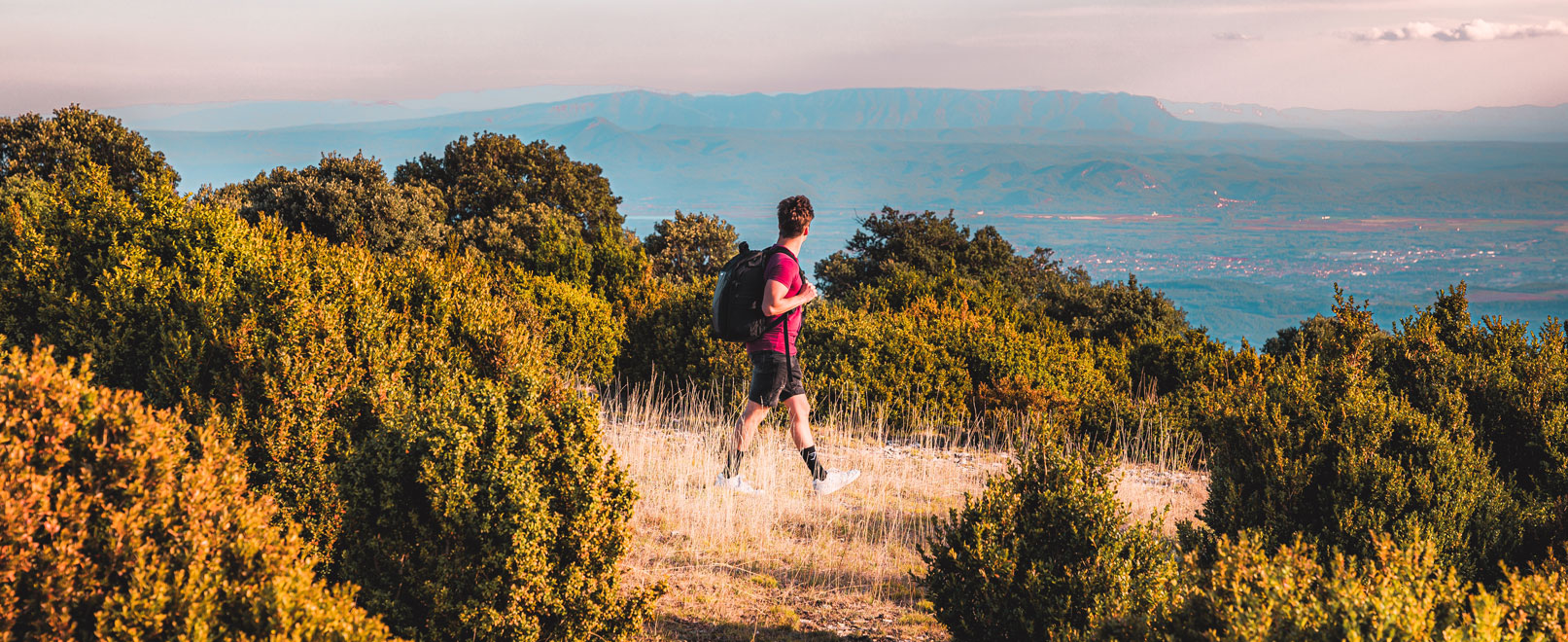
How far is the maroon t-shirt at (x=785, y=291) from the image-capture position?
19.4 feet

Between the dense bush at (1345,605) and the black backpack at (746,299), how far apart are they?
12.4 ft

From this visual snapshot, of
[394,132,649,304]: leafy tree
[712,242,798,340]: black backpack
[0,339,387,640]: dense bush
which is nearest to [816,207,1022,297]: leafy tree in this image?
[394,132,649,304]: leafy tree

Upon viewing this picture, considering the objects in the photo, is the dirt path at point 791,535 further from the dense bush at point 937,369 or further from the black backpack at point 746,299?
the dense bush at point 937,369

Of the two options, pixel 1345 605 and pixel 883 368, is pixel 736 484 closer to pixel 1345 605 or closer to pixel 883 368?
pixel 883 368

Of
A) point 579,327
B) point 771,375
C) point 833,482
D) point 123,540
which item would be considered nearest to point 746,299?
point 771,375

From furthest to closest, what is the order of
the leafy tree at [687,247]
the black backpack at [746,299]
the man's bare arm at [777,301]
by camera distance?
1. the leafy tree at [687,247]
2. the black backpack at [746,299]
3. the man's bare arm at [777,301]

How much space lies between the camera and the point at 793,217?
6008 millimetres

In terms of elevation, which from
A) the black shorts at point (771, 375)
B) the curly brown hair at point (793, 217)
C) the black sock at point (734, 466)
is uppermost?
the curly brown hair at point (793, 217)

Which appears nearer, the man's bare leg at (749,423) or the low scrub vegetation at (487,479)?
the low scrub vegetation at (487,479)

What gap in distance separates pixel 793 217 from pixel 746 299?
67 cm

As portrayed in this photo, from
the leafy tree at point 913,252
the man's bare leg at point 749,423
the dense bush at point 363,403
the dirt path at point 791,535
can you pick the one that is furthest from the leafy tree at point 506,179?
the dense bush at point 363,403

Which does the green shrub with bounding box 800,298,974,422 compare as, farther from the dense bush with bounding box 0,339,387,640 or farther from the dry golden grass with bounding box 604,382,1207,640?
the dense bush with bounding box 0,339,387,640

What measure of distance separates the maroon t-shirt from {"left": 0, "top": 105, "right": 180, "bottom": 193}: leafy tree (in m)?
26.1

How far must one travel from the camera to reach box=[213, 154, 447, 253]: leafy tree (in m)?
24.3
